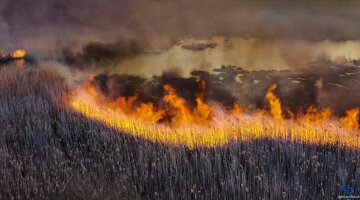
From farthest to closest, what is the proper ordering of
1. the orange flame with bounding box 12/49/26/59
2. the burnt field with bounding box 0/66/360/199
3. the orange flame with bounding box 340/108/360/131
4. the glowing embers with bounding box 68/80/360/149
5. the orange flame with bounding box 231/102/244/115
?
1. the orange flame with bounding box 231/102/244/115
2. the orange flame with bounding box 12/49/26/59
3. the orange flame with bounding box 340/108/360/131
4. the glowing embers with bounding box 68/80/360/149
5. the burnt field with bounding box 0/66/360/199

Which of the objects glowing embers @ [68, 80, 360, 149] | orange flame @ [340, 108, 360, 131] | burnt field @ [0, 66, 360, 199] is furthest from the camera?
orange flame @ [340, 108, 360, 131]

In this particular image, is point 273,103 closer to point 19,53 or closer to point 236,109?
point 236,109

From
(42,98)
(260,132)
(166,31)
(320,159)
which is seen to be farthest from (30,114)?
(320,159)

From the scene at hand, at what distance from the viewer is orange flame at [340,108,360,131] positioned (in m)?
7.02

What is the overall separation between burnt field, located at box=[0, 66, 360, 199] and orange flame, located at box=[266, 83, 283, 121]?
1.03m

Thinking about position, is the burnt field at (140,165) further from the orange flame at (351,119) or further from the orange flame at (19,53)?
the orange flame at (351,119)

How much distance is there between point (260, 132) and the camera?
643 centimetres

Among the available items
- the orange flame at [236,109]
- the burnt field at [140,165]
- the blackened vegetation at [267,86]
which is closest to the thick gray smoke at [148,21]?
the blackened vegetation at [267,86]

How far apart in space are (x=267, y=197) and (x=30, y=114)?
3512mm

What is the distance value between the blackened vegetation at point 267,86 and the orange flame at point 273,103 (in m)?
0.06

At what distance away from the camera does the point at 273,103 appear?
23.9 feet

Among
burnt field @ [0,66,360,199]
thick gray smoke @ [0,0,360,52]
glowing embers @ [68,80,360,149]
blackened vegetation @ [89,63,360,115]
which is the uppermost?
thick gray smoke @ [0,0,360,52]

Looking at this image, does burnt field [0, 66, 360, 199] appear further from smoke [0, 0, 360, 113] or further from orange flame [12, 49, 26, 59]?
smoke [0, 0, 360, 113]

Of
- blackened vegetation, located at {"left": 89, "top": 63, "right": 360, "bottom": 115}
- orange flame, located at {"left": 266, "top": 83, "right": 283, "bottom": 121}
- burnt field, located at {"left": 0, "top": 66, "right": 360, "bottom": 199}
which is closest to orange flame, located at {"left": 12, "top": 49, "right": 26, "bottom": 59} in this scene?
burnt field, located at {"left": 0, "top": 66, "right": 360, "bottom": 199}
